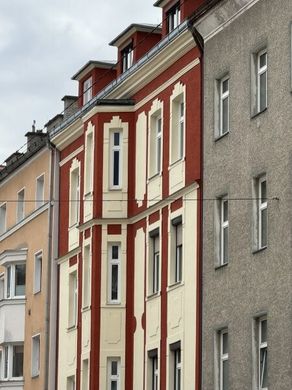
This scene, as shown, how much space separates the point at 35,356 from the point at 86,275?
813cm

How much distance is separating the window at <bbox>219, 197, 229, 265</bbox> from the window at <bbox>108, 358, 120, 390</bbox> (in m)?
8.10

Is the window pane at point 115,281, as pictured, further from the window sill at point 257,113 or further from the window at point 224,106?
the window sill at point 257,113

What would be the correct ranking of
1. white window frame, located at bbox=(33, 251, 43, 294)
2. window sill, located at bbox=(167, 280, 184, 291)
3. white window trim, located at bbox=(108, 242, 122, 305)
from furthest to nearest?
white window frame, located at bbox=(33, 251, 43, 294)
white window trim, located at bbox=(108, 242, 122, 305)
window sill, located at bbox=(167, 280, 184, 291)

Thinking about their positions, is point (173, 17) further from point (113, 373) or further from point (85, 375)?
point (85, 375)

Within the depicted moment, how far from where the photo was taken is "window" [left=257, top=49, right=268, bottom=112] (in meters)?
44.5

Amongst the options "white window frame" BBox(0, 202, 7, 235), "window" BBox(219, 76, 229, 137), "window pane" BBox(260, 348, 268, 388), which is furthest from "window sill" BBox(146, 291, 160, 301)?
"white window frame" BBox(0, 202, 7, 235)

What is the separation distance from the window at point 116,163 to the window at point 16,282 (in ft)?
38.9

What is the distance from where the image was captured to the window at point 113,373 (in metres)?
53.2

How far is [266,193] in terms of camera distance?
4369 centimetres

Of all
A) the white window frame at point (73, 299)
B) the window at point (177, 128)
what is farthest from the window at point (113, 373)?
the window at point (177, 128)

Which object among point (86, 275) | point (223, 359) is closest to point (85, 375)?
point (86, 275)

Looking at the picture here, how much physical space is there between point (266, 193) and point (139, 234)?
9.98 m

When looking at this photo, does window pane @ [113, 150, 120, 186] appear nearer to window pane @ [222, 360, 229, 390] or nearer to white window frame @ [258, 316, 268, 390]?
window pane @ [222, 360, 229, 390]

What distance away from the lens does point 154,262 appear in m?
51.9
